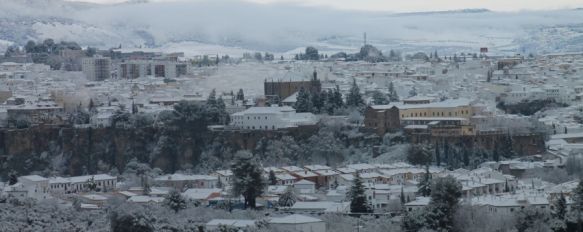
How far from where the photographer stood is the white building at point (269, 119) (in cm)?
4684

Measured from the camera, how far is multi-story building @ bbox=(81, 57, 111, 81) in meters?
69.9

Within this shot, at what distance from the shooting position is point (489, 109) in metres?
48.8

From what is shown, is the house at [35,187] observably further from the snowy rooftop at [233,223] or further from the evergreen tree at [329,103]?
the evergreen tree at [329,103]

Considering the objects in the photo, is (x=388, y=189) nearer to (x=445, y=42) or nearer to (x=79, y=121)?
(x=79, y=121)

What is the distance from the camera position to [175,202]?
113 ft

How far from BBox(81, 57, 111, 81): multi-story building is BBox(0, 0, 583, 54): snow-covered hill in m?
36.2

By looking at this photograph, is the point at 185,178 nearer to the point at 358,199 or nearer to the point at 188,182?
the point at 188,182

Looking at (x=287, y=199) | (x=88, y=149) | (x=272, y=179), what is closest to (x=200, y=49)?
(x=88, y=149)

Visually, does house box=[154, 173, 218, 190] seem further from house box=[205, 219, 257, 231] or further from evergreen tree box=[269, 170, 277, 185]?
house box=[205, 219, 257, 231]

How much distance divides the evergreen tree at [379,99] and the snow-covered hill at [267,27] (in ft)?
168

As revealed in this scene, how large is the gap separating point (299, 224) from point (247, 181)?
5109 mm

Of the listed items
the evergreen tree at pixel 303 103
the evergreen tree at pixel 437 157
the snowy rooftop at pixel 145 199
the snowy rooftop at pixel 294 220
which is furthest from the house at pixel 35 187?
the evergreen tree at pixel 303 103

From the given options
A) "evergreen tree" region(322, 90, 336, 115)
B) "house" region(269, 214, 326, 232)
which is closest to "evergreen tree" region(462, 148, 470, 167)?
"evergreen tree" region(322, 90, 336, 115)

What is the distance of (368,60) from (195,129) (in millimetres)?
27535
